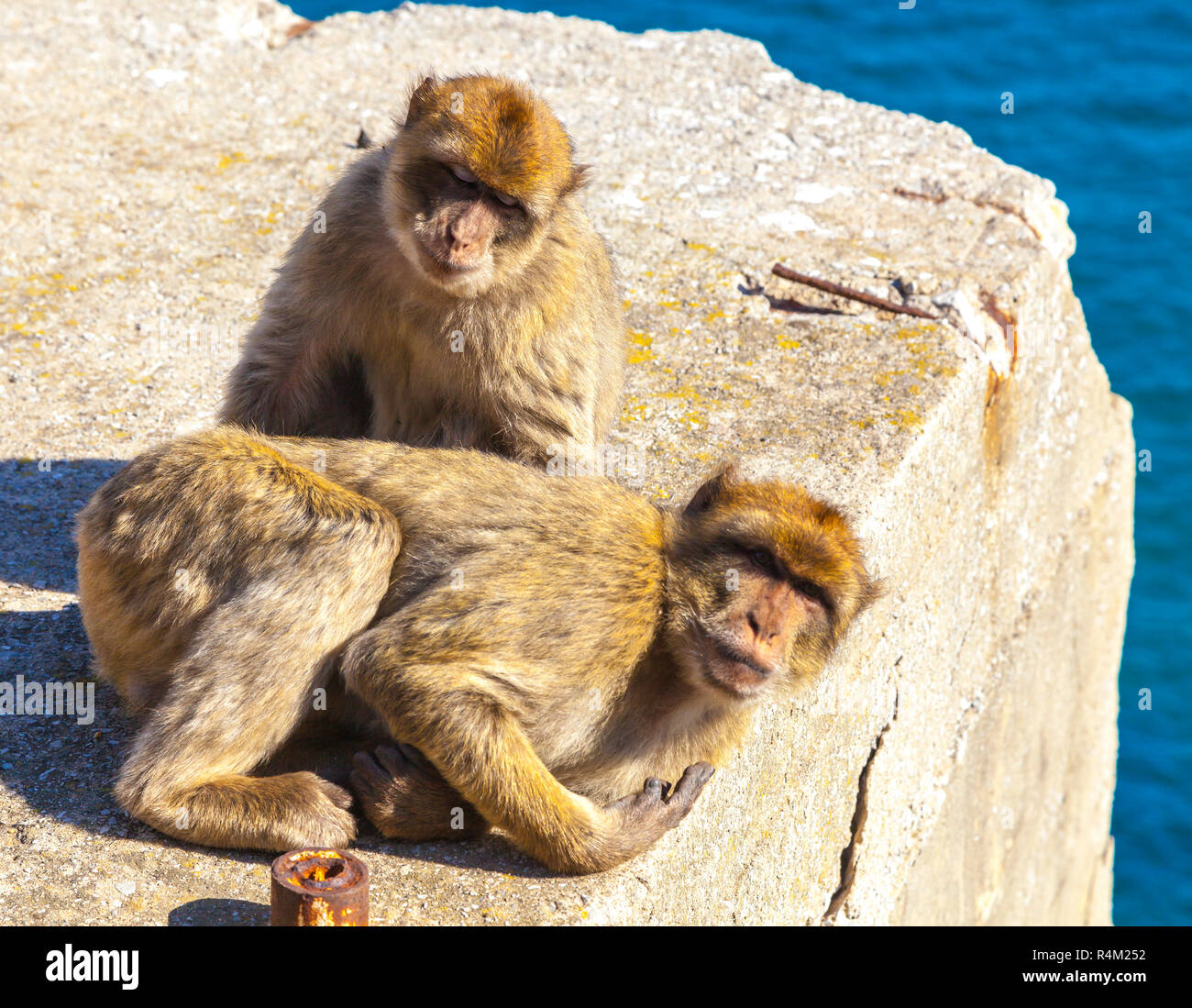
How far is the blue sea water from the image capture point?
9391 millimetres

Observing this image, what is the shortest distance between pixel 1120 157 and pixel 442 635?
460 inches

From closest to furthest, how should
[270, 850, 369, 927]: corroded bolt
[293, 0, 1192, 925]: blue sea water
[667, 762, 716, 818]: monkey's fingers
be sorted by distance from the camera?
[270, 850, 369, 927]: corroded bolt → [667, 762, 716, 818]: monkey's fingers → [293, 0, 1192, 925]: blue sea water

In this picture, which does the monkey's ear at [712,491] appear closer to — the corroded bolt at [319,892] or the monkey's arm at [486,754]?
the monkey's arm at [486,754]

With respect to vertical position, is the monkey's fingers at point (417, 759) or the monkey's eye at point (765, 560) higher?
the monkey's eye at point (765, 560)

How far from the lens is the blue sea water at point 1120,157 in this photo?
9.39 metres

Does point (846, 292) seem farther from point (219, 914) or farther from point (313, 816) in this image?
point (219, 914)

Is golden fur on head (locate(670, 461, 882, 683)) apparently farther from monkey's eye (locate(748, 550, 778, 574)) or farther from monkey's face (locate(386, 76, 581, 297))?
monkey's face (locate(386, 76, 581, 297))

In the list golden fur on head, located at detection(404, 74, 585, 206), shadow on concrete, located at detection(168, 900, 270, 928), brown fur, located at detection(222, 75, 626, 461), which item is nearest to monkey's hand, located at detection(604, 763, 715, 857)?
shadow on concrete, located at detection(168, 900, 270, 928)

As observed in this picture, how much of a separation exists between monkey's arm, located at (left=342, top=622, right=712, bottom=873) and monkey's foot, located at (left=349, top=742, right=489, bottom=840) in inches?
3.5

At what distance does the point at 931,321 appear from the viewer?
5285 millimetres

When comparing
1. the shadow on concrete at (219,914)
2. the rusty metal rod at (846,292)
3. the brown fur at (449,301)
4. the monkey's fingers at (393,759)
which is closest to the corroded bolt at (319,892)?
the shadow on concrete at (219,914)

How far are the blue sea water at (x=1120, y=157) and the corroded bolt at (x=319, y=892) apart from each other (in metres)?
7.30
